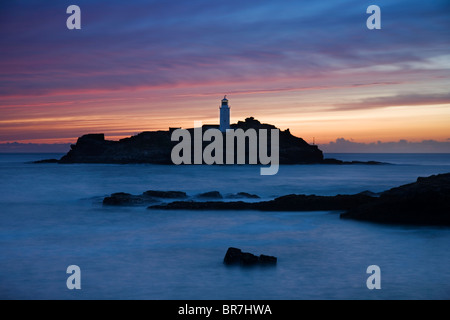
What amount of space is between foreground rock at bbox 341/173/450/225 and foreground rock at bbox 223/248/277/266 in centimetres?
615

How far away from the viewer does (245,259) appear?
8914 millimetres

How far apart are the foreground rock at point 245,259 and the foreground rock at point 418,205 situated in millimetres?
6149

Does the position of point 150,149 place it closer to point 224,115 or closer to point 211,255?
point 224,115

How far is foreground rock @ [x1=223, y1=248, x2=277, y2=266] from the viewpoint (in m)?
8.88

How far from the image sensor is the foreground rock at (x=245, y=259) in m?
8.88

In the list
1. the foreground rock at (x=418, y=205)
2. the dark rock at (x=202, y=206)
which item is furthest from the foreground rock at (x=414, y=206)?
the dark rock at (x=202, y=206)

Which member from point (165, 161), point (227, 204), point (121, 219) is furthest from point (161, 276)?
point (165, 161)

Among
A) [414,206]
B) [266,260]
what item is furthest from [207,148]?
[266,260]

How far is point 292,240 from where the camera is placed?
1257 cm

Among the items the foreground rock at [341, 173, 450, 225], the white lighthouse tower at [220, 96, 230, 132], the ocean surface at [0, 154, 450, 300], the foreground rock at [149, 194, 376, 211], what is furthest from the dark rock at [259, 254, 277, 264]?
the white lighthouse tower at [220, 96, 230, 132]

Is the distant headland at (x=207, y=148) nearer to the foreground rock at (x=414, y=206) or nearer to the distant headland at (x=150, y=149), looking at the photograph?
the distant headland at (x=150, y=149)

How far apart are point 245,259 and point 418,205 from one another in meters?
7.23
